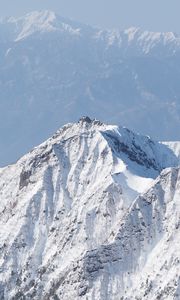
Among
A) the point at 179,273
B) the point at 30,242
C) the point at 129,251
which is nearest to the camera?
the point at 179,273

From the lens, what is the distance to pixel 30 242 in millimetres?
188875

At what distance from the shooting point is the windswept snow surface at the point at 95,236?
169625 millimetres

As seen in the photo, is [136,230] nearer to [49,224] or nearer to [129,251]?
[129,251]

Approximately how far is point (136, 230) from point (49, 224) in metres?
21.8

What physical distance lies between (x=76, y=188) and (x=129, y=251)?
2652cm

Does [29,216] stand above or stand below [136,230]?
above

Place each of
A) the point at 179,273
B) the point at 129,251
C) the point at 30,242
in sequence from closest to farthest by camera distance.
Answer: the point at 179,273 → the point at 129,251 → the point at 30,242

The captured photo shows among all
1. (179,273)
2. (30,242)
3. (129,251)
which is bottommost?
(179,273)

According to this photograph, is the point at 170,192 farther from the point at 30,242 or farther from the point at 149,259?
the point at 30,242

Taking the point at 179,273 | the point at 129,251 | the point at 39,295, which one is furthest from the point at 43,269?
the point at 179,273

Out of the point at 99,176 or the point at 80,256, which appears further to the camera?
the point at 99,176

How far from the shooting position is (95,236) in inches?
7151

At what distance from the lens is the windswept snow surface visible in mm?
169625

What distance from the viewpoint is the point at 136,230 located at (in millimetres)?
174625
